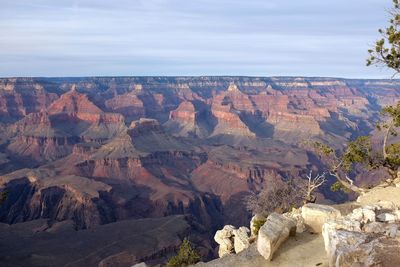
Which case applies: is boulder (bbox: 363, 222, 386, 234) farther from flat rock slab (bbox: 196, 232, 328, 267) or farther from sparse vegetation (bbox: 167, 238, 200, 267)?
sparse vegetation (bbox: 167, 238, 200, 267)

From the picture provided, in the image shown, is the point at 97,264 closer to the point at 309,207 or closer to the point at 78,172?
the point at 309,207

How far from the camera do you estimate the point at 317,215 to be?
98.6 ft

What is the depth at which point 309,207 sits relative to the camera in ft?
101

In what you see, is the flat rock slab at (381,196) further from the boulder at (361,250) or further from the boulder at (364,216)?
the boulder at (361,250)

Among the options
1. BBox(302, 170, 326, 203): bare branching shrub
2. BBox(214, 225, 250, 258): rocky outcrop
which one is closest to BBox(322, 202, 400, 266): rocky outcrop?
BBox(302, 170, 326, 203): bare branching shrub

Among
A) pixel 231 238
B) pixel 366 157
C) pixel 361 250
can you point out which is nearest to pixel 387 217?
pixel 361 250

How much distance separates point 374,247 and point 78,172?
15051cm

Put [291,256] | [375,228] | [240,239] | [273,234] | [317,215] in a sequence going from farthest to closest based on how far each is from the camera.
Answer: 1. [240,239]
2. [317,215]
3. [273,234]
4. [291,256]
5. [375,228]

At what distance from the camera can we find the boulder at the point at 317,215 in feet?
97.3

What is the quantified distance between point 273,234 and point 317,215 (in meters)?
4.46

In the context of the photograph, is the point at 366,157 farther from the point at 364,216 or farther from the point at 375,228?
the point at 375,228

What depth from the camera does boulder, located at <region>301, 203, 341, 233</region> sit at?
97.3 ft

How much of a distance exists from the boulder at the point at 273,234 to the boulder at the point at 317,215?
1804 millimetres

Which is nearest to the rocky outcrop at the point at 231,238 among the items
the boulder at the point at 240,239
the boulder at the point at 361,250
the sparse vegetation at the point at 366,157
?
the boulder at the point at 240,239
